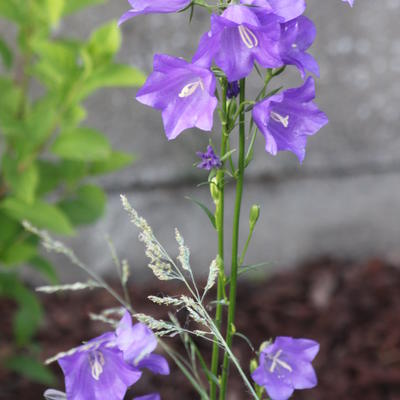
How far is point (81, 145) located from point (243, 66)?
1.01 meters

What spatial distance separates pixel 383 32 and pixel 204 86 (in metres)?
1.98

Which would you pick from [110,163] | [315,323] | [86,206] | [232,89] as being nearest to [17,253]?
[86,206]

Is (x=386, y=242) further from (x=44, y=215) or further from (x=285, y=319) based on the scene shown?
(x=44, y=215)

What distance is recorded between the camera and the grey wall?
2740mm

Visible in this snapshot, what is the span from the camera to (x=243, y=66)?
970 millimetres

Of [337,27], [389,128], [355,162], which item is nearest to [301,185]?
[355,162]

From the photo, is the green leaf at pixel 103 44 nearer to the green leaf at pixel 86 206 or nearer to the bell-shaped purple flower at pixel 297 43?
the green leaf at pixel 86 206

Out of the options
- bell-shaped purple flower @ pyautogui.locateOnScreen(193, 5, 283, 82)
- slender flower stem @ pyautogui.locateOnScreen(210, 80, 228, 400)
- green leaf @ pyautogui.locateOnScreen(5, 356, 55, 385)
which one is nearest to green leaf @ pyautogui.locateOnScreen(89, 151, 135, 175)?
green leaf @ pyautogui.locateOnScreen(5, 356, 55, 385)

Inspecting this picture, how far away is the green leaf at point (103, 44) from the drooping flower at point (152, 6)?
3.05ft

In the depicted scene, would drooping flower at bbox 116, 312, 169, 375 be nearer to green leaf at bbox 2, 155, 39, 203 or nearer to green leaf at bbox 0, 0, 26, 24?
green leaf at bbox 2, 155, 39, 203

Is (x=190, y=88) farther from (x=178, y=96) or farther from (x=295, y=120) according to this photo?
(x=295, y=120)

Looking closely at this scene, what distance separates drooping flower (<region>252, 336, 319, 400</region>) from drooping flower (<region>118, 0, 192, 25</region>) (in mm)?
505

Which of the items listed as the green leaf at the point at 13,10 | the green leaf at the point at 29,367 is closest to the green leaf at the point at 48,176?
the green leaf at the point at 13,10

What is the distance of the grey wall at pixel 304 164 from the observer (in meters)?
2.74
